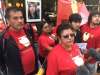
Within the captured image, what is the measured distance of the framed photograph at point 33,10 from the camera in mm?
5898

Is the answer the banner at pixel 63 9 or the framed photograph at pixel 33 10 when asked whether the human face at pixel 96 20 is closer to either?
the banner at pixel 63 9

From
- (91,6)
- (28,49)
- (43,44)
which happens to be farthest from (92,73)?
(91,6)

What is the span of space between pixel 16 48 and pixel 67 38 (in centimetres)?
68

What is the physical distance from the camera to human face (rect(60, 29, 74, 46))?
3566mm

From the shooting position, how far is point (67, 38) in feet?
11.7

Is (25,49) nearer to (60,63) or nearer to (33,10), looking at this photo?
(60,63)

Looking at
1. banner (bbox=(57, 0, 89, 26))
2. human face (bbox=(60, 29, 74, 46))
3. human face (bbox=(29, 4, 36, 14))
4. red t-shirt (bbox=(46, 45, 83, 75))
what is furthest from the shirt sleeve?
human face (bbox=(29, 4, 36, 14))

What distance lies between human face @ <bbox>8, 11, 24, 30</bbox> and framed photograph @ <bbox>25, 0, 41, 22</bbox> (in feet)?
6.16

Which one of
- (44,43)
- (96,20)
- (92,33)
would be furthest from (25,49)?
(96,20)

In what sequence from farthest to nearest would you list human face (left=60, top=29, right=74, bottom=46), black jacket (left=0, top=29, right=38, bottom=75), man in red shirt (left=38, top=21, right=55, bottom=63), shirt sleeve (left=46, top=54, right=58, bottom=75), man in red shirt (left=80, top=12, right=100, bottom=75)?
man in red shirt (left=38, top=21, right=55, bottom=63)
man in red shirt (left=80, top=12, right=100, bottom=75)
black jacket (left=0, top=29, right=38, bottom=75)
human face (left=60, top=29, right=74, bottom=46)
shirt sleeve (left=46, top=54, right=58, bottom=75)

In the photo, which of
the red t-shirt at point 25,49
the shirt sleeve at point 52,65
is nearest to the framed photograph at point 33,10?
the red t-shirt at point 25,49

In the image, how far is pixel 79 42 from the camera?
204 inches

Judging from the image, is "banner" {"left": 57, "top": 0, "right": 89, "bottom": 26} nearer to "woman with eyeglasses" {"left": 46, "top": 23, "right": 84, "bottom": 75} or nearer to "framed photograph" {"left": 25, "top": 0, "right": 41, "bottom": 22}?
"framed photograph" {"left": 25, "top": 0, "right": 41, "bottom": 22}

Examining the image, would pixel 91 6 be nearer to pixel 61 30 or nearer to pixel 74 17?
pixel 74 17
